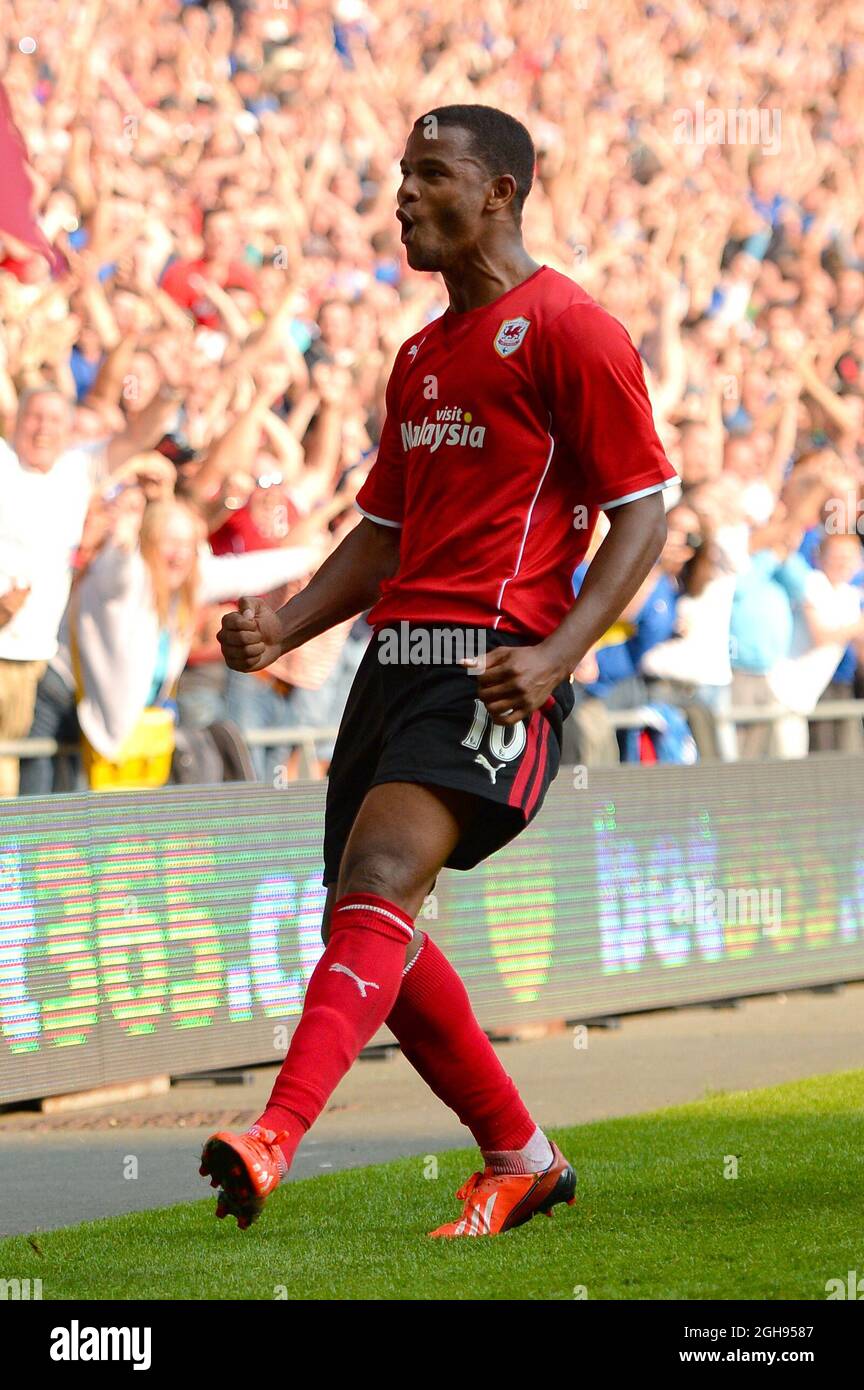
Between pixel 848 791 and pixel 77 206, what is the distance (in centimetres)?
502

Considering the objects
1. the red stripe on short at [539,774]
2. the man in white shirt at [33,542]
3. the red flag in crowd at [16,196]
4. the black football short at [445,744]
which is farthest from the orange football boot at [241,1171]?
the red flag in crowd at [16,196]

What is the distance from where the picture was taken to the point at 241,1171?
3895mm

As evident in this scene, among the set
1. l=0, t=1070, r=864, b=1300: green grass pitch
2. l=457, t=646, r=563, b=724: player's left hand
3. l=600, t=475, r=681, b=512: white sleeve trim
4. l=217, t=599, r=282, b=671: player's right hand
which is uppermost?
l=600, t=475, r=681, b=512: white sleeve trim

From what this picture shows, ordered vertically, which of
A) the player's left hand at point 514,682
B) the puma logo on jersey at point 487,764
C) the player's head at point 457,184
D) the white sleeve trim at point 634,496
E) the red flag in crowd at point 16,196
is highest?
the red flag in crowd at point 16,196

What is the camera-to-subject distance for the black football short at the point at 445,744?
4.45 m

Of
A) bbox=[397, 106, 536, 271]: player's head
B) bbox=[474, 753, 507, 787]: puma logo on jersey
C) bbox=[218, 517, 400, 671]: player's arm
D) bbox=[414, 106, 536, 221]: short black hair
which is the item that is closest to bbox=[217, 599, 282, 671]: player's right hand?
bbox=[218, 517, 400, 671]: player's arm

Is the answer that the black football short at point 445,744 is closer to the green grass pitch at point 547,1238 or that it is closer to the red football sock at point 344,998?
the red football sock at point 344,998

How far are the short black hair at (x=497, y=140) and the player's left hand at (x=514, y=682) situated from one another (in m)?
A: 1.06

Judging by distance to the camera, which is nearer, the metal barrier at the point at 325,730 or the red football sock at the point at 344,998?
the red football sock at the point at 344,998

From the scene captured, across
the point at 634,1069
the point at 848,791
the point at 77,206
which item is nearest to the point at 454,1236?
the point at 634,1069

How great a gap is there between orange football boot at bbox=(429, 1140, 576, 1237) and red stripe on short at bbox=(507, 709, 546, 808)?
99 centimetres

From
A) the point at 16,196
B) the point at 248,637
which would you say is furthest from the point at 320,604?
the point at 16,196

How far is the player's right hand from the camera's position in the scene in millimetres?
4684

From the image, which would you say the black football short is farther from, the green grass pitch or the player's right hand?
the green grass pitch
